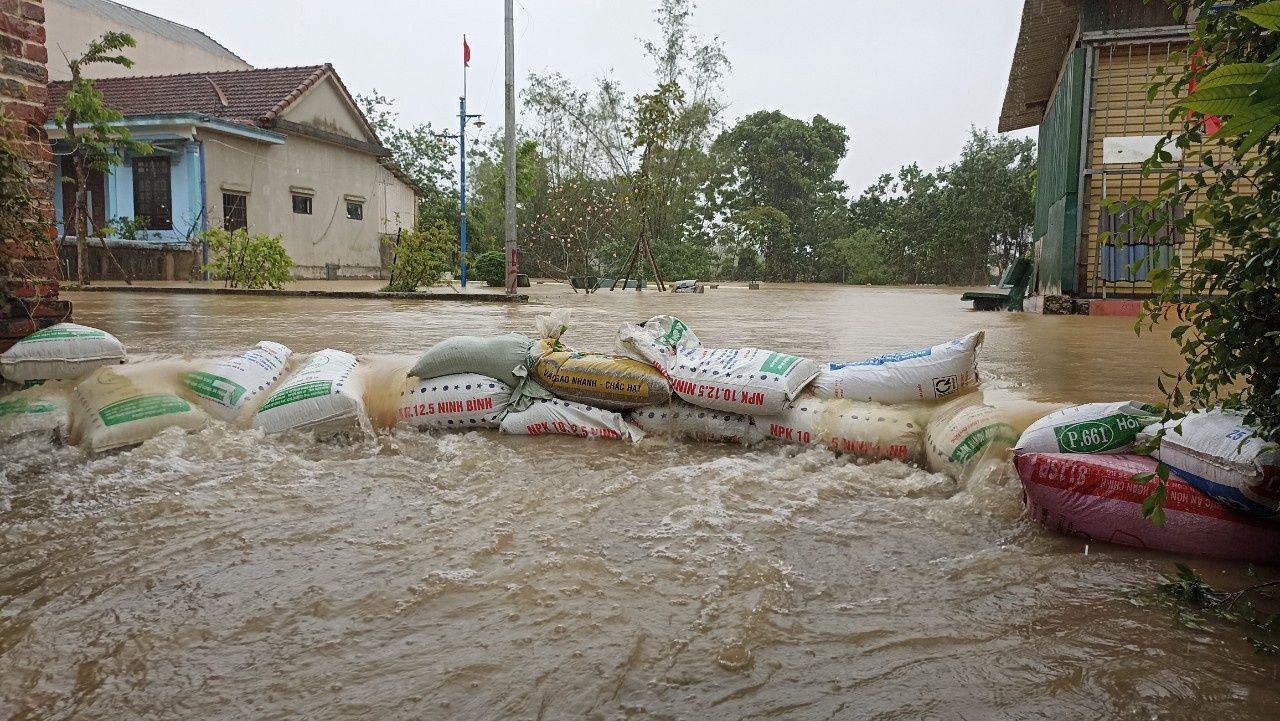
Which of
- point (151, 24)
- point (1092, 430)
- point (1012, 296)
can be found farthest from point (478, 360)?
point (151, 24)

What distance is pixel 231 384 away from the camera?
319 centimetres

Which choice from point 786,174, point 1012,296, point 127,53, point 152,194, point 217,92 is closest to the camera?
point 1012,296

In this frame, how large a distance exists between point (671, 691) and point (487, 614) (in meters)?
0.42

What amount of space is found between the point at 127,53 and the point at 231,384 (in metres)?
21.6

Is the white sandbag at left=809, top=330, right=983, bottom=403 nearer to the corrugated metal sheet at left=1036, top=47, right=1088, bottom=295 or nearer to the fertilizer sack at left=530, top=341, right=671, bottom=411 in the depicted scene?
the fertilizer sack at left=530, top=341, right=671, bottom=411

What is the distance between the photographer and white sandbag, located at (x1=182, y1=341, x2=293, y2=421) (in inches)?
124

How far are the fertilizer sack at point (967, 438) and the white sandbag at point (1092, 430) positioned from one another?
0.24 metres

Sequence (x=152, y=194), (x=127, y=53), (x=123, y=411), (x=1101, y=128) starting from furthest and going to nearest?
(x=127, y=53)
(x=152, y=194)
(x=1101, y=128)
(x=123, y=411)

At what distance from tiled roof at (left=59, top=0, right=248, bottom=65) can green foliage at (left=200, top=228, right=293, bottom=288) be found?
432 inches

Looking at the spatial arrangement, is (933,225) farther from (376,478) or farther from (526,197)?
(376,478)

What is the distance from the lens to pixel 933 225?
25062 mm

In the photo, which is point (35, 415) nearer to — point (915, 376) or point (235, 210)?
point (915, 376)

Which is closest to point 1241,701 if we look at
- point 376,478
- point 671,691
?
point 671,691

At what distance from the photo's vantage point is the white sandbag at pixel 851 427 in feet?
8.99
